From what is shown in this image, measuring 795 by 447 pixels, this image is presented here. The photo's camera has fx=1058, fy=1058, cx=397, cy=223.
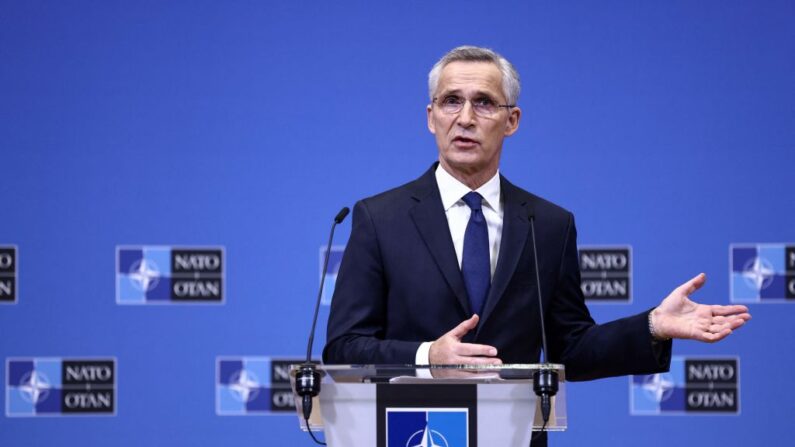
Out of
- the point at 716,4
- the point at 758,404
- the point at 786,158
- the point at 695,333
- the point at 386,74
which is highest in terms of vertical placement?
the point at 716,4

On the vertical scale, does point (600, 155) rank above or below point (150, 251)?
above

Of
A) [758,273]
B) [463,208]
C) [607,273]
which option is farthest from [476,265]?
[758,273]

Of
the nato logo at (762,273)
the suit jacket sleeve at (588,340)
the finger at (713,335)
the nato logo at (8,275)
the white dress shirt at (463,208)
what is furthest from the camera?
the nato logo at (8,275)

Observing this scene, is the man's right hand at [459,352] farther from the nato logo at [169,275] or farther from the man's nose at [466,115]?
the nato logo at [169,275]

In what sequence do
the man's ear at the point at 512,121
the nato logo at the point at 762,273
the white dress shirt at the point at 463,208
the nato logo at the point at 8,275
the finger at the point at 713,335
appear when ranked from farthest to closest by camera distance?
the nato logo at the point at 8,275 → the nato logo at the point at 762,273 → the man's ear at the point at 512,121 → the white dress shirt at the point at 463,208 → the finger at the point at 713,335

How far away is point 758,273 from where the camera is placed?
141 inches

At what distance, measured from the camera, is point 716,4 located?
368 centimetres

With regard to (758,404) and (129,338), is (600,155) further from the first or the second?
(129,338)

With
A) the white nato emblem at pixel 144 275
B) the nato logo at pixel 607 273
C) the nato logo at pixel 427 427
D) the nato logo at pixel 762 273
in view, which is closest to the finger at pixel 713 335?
the nato logo at pixel 427 427

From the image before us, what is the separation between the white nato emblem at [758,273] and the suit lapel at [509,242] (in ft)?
5.34

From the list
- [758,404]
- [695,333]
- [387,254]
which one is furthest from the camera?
[758,404]

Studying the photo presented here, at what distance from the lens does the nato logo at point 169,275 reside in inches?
143

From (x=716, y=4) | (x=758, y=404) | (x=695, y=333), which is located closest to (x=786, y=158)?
(x=716, y=4)

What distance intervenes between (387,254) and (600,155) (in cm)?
169
